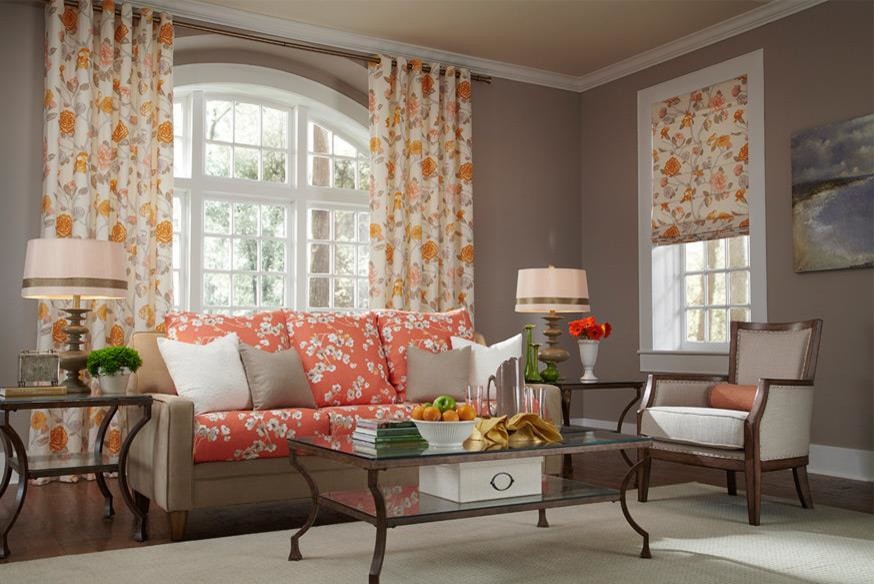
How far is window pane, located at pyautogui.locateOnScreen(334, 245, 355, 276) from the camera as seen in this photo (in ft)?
21.1

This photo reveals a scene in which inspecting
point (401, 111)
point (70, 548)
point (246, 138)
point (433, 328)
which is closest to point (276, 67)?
point (246, 138)

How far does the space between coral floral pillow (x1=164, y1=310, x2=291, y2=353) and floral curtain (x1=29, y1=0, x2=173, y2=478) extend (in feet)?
3.04

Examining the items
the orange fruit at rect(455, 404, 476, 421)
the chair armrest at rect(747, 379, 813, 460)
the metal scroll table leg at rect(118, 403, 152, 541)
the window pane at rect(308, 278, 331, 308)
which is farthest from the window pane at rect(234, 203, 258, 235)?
the chair armrest at rect(747, 379, 813, 460)

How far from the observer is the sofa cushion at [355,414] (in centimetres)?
394

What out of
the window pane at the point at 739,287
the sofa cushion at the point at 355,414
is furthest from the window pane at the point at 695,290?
the sofa cushion at the point at 355,414

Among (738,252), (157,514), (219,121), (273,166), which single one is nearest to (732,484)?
(738,252)

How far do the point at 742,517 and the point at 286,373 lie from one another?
221 centimetres

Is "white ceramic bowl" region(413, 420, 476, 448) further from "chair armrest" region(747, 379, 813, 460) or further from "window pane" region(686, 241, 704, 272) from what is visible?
"window pane" region(686, 241, 704, 272)

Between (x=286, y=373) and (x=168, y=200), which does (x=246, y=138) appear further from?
(x=286, y=373)

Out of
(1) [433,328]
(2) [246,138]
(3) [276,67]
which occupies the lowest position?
(1) [433,328]

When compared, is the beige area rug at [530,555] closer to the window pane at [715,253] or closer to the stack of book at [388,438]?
the stack of book at [388,438]

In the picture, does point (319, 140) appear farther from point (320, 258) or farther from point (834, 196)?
point (834, 196)

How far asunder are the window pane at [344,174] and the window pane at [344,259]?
47 cm

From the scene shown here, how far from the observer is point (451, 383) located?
4.55m
